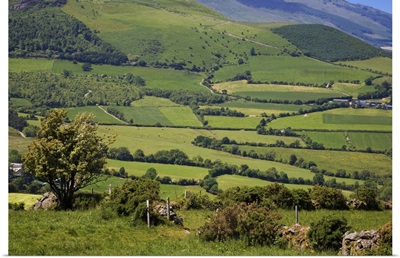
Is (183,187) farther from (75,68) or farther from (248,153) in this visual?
(75,68)

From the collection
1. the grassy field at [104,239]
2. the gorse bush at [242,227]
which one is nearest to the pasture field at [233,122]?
the grassy field at [104,239]

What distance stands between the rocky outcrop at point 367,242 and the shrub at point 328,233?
1.30 ft

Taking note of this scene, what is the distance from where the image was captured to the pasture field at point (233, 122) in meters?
120

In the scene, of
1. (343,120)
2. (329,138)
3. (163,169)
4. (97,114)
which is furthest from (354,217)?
(97,114)

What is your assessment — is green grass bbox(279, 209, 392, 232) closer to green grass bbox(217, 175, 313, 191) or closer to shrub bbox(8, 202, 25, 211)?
shrub bbox(8, 202, 25, 211)

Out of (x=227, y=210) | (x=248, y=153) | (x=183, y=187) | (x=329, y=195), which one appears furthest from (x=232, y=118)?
(x=227, y=210)

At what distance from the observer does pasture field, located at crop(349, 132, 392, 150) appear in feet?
329

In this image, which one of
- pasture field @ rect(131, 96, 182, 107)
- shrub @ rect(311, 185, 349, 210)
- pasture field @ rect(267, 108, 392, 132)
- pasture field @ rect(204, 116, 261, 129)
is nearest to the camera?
shrub @ rect(311, 185, 349, 210)

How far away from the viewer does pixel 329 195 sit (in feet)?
102

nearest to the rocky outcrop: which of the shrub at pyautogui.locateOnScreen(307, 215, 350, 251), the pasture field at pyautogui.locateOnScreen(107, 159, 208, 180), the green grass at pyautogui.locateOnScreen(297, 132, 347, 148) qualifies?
the shrub at pyautogui.locateOnScreen(307, 215, 350, 251)

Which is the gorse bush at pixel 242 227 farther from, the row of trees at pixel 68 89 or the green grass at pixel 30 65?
the green grass at pixel 30 65

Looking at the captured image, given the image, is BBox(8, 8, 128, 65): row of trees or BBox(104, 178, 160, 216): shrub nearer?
BBox(104, 178, 160, 216): shrub

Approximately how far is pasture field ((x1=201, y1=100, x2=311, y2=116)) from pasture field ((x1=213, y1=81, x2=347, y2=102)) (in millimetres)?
7395

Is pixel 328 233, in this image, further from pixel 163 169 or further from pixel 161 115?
pixel 161 115
